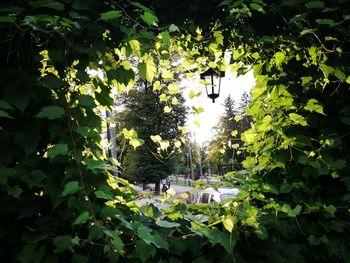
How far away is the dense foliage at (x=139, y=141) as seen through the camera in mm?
1471

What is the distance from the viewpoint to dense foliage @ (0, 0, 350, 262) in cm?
147

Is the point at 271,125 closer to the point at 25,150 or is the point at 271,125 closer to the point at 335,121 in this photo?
the point at 335,121

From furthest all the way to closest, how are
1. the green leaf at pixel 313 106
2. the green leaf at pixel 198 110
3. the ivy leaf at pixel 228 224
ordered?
the green leaf at pixel 198 110 < the green leaf at pixel 313 106 < the ivy leaf at pixel 228 224

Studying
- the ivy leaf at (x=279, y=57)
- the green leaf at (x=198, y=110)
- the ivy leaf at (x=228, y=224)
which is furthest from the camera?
the green leaf at (x=198, y=110)

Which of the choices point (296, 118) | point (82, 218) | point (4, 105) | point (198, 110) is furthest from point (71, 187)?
point (296, 118)

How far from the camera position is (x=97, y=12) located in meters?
1.82

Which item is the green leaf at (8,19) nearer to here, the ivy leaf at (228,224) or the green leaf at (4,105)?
the green leaf at (4,105)

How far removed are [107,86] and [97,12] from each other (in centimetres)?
44

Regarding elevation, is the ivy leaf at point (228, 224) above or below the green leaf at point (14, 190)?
below

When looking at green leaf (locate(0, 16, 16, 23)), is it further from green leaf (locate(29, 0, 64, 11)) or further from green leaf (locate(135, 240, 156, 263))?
green leaf (locate(135, 240, 156, 263))

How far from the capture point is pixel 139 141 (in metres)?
1.94

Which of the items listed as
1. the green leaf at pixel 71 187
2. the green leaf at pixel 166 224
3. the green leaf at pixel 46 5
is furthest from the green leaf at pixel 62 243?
the green leaf at pixel 46 5

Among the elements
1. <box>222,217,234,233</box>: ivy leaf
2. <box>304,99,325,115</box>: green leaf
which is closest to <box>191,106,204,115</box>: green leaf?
<box>304,99,325,115</box>: green leaf

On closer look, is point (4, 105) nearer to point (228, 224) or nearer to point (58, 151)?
point (58, 151)
